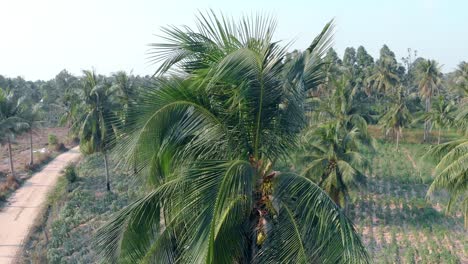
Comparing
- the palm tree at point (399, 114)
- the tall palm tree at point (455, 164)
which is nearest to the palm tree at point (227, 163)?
the tall palm tree at point (455, 164)

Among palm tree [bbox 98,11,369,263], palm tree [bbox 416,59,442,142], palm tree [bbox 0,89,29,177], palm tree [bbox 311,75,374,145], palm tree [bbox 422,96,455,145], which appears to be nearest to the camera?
palm tree [bbox 98,11,369,263]

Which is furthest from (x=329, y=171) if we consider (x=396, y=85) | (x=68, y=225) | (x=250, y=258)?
(x=396, y=85)

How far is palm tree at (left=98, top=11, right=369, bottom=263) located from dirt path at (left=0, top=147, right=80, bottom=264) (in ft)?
38.4

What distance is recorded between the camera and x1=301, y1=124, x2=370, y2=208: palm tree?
14797 mm

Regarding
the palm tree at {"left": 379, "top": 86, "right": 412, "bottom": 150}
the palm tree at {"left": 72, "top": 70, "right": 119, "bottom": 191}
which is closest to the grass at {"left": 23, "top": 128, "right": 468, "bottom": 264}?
the palm tree at {"left": 72, "top": 70, "right": 119, "bottom": 191}

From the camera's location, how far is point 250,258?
4.39 metres

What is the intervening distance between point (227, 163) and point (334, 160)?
38.8 ft

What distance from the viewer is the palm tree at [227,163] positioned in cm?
382

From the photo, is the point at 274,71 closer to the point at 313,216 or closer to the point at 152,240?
the point at 313,216

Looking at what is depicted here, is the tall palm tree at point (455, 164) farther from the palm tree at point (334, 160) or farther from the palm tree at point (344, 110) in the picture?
the palm tree at point (344, 110)

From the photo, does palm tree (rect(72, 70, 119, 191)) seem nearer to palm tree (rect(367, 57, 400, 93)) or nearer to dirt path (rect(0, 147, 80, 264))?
dirt path (rect(0, 147, 80, 264))

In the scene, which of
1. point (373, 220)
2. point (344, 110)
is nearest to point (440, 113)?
point (373, 220)

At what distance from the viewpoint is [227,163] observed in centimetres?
392

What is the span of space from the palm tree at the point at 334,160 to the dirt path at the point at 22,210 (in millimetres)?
10051
